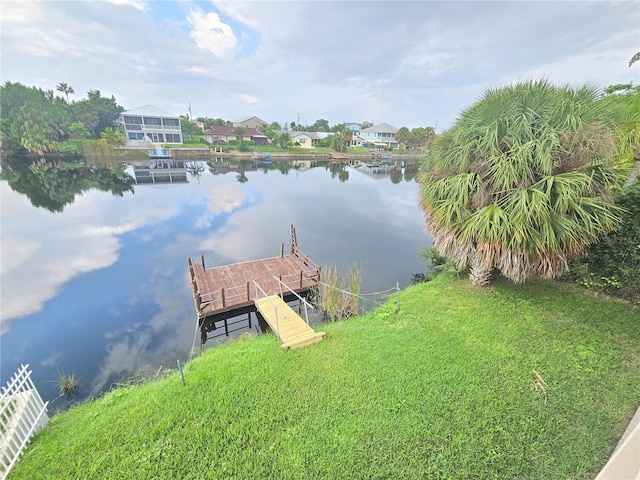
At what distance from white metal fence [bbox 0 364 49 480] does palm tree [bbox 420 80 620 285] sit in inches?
303

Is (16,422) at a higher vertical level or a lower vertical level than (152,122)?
lower

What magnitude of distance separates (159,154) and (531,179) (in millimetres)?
50870

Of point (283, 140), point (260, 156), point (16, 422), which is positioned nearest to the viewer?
point (16, 422)

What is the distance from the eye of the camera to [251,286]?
30.9ft

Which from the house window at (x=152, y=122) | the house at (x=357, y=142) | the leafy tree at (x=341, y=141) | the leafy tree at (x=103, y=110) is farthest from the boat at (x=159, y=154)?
the house at (x=357, y=142)

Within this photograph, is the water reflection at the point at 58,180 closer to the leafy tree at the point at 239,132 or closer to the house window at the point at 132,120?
the house window at the point at 132,120

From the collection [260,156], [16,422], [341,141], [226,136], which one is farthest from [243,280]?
[226,136]

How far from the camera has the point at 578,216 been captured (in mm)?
5113

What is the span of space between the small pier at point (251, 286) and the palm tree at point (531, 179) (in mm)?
4910

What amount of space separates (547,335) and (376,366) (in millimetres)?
3468

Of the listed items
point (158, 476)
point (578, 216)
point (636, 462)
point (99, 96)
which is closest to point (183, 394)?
point (158, 476)

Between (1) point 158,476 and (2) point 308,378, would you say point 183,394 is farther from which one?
(2) point 308,378

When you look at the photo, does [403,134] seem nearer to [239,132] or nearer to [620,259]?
[239,132]

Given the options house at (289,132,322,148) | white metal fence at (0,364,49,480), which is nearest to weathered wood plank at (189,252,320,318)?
white metal fence at (0,364,49,480)
